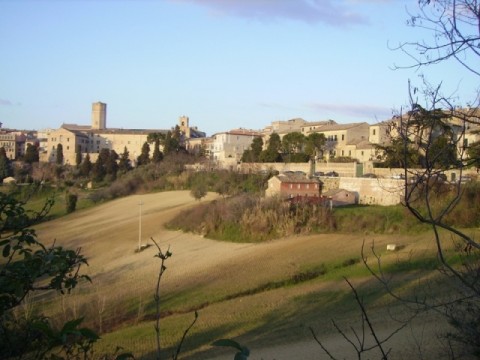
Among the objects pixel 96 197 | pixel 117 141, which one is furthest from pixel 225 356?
pixel 117 141

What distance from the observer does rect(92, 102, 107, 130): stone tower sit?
12950 cm

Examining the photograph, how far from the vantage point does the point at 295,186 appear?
142 feet

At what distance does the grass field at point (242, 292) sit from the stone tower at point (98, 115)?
96.3 meters

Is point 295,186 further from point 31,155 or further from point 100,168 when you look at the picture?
point 31,155

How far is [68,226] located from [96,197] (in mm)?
15335

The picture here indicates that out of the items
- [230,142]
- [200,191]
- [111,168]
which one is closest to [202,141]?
[230,142]

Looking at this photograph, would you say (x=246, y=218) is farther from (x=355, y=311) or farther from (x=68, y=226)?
(x=355, y=311)

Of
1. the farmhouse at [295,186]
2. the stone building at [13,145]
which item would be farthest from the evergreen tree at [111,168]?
the farmhouse at [295,186]

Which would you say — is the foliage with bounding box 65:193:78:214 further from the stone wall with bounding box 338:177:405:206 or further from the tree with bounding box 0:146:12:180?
the stone wall with bounding box 338:177:405:206

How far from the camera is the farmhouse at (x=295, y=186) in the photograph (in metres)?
42.7

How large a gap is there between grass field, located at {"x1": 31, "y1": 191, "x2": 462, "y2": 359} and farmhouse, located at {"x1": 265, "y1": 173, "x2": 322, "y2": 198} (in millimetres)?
9779

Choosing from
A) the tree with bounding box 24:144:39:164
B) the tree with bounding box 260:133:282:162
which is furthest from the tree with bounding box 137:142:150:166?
the tree with bounding box 260:133:282:162

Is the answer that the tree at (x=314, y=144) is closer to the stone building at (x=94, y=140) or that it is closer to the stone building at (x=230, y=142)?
the stone building at (x=230, y=142)

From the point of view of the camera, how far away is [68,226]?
43.6 meters
